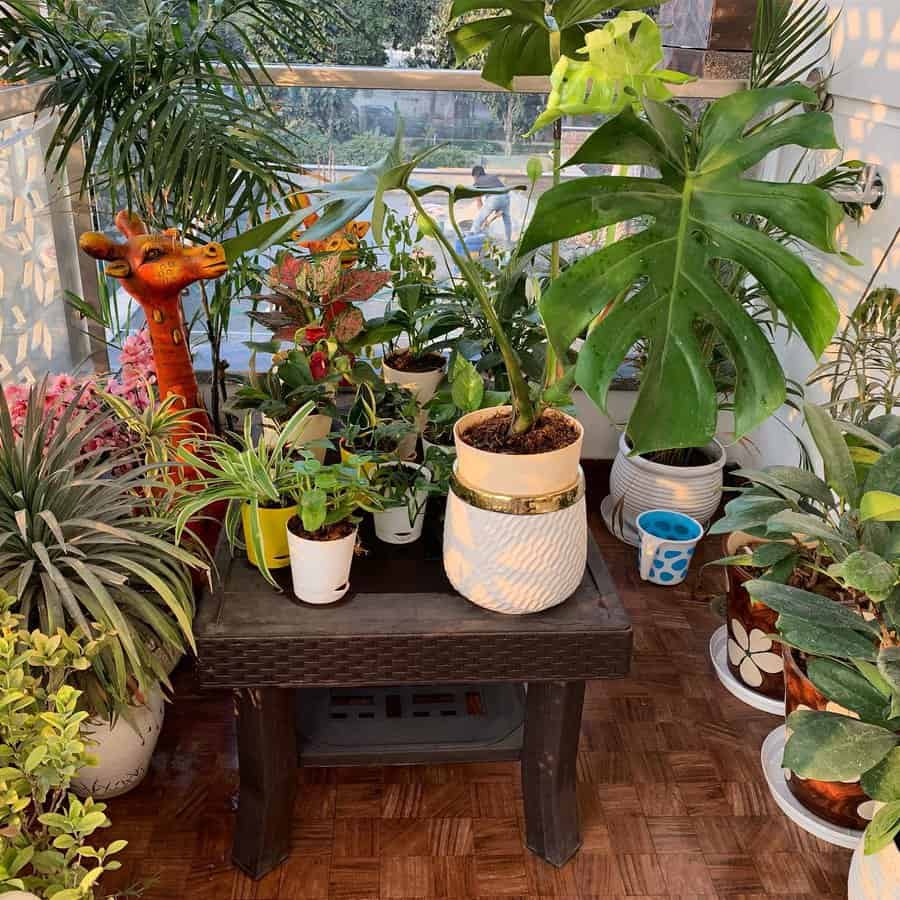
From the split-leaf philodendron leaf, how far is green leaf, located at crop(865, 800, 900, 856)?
3.39 feet

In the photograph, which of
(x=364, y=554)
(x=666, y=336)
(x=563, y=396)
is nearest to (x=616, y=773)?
(x=364, y=554)

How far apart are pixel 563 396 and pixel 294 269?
0.57 meters

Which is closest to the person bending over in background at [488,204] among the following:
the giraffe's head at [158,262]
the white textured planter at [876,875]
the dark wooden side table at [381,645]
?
the giraffe's head at [158,262]

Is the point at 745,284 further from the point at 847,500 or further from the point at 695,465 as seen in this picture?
the point at 847,500

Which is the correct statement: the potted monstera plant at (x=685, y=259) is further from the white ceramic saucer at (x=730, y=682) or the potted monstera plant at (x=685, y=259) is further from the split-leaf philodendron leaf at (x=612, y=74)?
the white ceramic saucer at (x=730, y=682)

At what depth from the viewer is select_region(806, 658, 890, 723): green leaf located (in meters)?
1.40

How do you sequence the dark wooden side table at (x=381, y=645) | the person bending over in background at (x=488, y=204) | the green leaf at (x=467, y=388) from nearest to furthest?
the dark wooden side table at (x=381, y=645)
the green leaf at (x=467, y=388)
the person bending over in background at (x=488, y=204)

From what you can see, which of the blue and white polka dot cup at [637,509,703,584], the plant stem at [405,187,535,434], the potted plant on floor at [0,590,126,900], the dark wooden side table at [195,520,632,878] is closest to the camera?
the potted plant on floor at [0,590,126,900]

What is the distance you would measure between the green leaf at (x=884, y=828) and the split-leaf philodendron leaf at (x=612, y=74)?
103cm

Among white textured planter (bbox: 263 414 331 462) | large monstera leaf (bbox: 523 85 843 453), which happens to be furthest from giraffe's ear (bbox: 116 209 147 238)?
large monstera leaf (bbox: 523 85 843 453)

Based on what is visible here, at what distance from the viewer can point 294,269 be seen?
1.60 metres

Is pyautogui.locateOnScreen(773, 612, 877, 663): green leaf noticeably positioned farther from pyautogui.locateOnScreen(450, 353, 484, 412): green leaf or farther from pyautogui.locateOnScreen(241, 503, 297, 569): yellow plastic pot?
pyautogui.locateOnScreen(241, 503, 297, 569): yellow plastic pot

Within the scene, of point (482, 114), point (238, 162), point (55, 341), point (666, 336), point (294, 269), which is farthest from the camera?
point (482, 114)

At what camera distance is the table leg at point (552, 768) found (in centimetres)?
153
